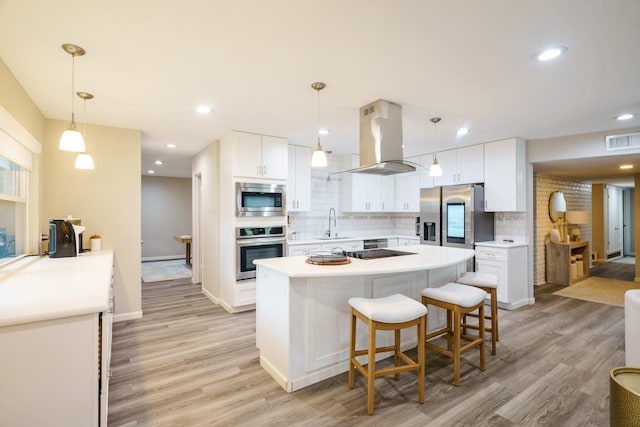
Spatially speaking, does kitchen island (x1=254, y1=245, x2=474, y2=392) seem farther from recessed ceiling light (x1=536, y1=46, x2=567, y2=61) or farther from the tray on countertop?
recessed ceiling light (x1=536, y1=46, x2=567, y2=61)

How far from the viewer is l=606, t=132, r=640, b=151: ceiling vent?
3.82 m

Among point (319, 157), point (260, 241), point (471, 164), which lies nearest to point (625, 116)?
point (471, 164)

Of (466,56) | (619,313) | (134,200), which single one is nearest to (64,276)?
(134,200)

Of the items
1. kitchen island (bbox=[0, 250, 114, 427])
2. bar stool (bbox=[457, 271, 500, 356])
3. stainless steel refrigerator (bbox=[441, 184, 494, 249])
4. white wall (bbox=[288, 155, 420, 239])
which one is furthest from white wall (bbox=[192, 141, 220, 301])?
stainless steel refrigerator (bbox=[441, 184, 494, 249])

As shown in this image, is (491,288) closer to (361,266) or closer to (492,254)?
(361,266)

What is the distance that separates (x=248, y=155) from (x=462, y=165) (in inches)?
137

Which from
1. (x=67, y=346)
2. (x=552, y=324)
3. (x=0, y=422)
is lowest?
(x=552, y=324)

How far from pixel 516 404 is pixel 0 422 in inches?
116

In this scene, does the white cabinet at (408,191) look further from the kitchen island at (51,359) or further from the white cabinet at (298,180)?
the kitchen island at (51,359)

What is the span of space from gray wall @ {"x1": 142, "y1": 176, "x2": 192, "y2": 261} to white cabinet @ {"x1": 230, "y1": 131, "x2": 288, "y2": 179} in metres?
5.65

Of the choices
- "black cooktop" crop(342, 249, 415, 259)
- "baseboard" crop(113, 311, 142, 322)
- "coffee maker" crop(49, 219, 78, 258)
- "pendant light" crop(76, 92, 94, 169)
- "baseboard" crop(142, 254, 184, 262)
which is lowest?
"baseboard" crop(113, 311, 142, 322)

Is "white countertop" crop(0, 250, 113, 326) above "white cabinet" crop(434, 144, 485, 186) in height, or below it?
below

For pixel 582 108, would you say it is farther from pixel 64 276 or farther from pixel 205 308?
pixel 205 308

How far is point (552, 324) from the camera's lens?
150 inches
